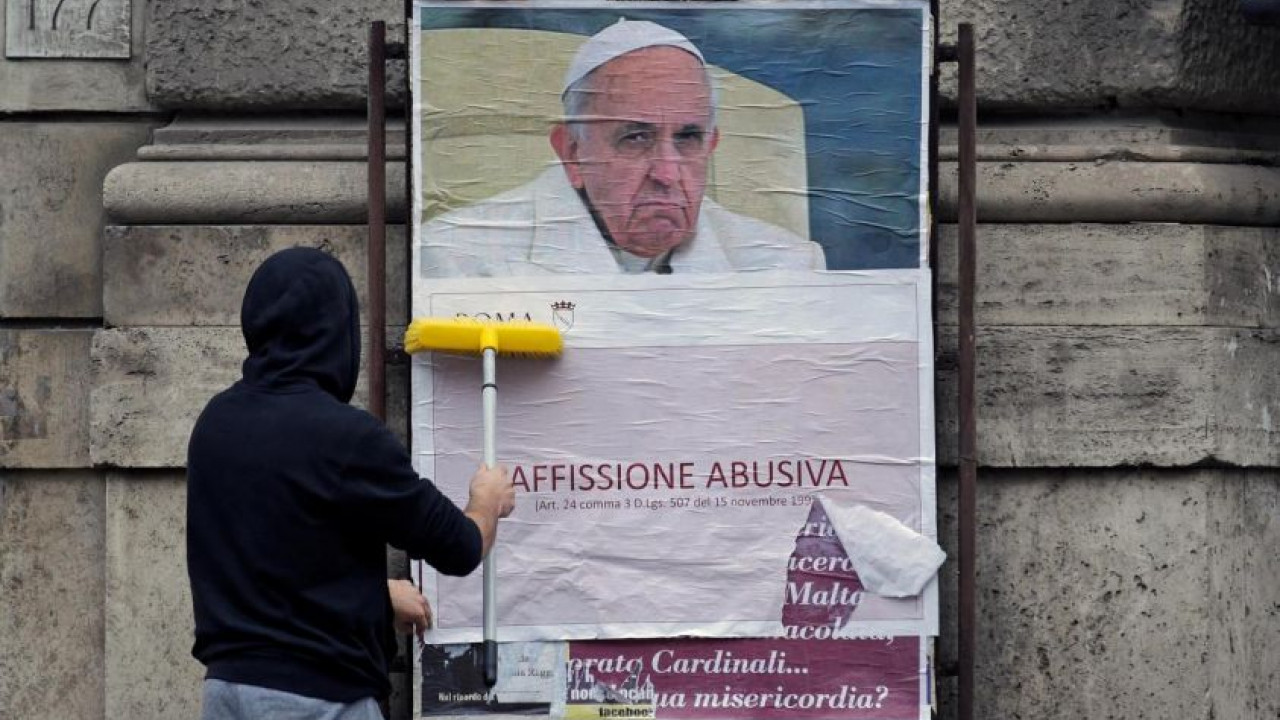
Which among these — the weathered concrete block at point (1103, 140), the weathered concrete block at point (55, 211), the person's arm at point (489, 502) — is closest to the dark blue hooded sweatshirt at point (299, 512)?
the person's arm at point (489, 502)

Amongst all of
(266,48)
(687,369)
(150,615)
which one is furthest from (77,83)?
(687,369)

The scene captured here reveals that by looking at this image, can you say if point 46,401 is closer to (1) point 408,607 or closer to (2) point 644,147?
(1) point 408,607

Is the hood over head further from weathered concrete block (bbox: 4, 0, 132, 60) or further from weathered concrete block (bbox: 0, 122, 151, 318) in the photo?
weathered concrete block (bbox: 4, 0, 132, 60)

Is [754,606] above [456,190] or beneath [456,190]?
beneath

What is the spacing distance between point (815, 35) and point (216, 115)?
1.64 meters

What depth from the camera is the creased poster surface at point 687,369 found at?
196 inches

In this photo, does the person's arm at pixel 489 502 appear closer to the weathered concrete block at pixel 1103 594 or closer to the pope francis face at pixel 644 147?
the pope francis face at pixel 644 147

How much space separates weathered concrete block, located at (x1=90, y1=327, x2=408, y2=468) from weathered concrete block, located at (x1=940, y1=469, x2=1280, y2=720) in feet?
5.70

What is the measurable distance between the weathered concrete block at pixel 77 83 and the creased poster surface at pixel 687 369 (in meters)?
0.98

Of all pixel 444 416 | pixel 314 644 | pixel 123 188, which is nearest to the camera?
pixel 314 644

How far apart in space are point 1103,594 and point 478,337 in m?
1.75

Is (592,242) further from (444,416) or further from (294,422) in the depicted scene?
(294,422)

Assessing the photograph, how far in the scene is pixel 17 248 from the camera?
5.51 m

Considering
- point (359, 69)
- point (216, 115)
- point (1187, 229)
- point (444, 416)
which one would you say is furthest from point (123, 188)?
point (1187, 229)
